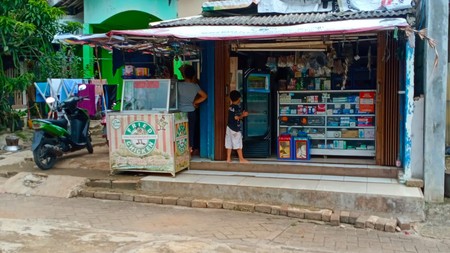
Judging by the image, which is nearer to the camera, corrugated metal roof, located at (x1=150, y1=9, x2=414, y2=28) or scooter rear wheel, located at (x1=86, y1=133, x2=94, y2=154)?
corrugated metal roof, located at (x1=150, y1=9, x2=414, y2=28)

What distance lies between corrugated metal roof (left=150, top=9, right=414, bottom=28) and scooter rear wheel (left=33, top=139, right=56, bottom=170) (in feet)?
10.0

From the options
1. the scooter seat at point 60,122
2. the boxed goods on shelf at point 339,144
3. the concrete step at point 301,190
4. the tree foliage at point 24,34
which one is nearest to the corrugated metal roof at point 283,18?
the boxed goods on shelf at point 339,144

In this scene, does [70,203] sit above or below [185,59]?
below

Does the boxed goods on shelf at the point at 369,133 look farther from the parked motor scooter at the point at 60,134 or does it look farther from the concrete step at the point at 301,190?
the parked motor scooter at the point at 60,134

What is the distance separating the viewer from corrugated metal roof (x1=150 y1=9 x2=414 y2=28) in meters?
7.10

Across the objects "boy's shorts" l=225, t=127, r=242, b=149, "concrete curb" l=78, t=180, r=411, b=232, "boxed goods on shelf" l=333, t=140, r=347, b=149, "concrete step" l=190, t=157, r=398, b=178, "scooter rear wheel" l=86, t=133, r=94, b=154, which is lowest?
"concrete curb" l=78, t=180, r=411, b=232

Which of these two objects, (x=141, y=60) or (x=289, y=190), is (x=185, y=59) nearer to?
(x=141, y=60)

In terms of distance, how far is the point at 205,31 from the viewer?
712 cm

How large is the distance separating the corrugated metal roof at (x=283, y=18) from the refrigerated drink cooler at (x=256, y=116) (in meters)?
1.10

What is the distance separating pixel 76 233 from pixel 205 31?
350cm

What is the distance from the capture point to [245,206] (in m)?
6.67

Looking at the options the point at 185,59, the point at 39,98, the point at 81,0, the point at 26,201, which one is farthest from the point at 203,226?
the point at 81,0

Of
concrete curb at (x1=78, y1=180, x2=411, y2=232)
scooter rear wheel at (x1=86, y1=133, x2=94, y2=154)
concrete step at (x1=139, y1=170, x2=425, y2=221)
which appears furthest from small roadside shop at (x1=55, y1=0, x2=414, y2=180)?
scooter rear wheel at (x1=86, y1=133, x2=94, y2=154)

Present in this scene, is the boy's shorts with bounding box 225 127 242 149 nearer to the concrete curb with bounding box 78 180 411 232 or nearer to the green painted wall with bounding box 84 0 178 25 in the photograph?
the concrete curb with bounding box 78 180 411 232
